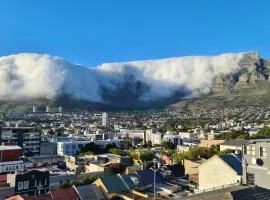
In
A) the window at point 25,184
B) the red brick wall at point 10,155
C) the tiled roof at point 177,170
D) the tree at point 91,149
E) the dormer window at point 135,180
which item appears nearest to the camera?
the dormer window at point 135,180

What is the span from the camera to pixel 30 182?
2384 inches

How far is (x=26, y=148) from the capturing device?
13338 cm

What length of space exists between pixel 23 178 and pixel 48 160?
4500 centimetres

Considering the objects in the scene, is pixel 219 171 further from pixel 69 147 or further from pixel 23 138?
pixel 23 138

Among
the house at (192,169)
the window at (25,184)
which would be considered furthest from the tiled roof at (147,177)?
the window at (25,184)

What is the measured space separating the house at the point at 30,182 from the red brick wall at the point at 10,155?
26.7 meters

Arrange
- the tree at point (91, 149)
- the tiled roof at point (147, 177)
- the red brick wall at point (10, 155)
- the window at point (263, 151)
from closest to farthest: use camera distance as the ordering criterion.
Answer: the window at point (263, 151), the tiled roof at point (147, 177), the red brick wall at point (10, 155), the tree at point (91, 149)

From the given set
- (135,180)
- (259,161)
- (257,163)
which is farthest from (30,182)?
(259,161)

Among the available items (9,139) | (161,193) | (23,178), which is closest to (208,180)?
(161,193)

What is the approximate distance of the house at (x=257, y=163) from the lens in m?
25.6

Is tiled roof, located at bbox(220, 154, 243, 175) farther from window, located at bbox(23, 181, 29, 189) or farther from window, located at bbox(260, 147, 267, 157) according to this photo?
window, located at bbox(23, 181, 29, 189)

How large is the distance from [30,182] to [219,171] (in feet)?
104

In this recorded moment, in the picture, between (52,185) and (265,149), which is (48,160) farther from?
(265,149)

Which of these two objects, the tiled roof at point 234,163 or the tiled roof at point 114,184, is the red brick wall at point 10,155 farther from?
the tiled roof at point 234,163
